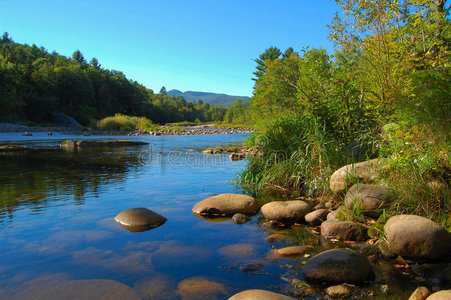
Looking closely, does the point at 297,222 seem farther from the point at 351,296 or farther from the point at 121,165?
the point at 121,165

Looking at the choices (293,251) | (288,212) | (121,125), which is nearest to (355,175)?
(288,212)

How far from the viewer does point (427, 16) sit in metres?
7.86

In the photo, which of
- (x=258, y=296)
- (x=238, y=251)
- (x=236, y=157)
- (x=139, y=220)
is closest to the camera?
(x=258, y=296)

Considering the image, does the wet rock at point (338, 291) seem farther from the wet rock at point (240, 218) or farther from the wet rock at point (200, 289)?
the wet rock at point (240, 218)

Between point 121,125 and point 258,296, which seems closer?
point 258,296

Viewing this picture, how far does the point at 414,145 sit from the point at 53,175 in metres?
11.5

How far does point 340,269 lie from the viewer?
3.86 metres

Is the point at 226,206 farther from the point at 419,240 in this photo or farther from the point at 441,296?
the point at 441,296

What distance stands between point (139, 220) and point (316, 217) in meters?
3.41

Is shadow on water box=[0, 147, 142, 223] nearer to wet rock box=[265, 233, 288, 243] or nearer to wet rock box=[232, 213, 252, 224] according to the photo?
wet rock box=[232, 213, 252, 224]

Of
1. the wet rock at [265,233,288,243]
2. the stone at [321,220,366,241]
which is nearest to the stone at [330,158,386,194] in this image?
the stone at [321,220,366,241]

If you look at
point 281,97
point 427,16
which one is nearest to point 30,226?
point 427,16

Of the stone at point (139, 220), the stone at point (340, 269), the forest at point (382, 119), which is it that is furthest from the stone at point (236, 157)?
the stone at point (340, 269)

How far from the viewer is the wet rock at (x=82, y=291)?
11.9ft
